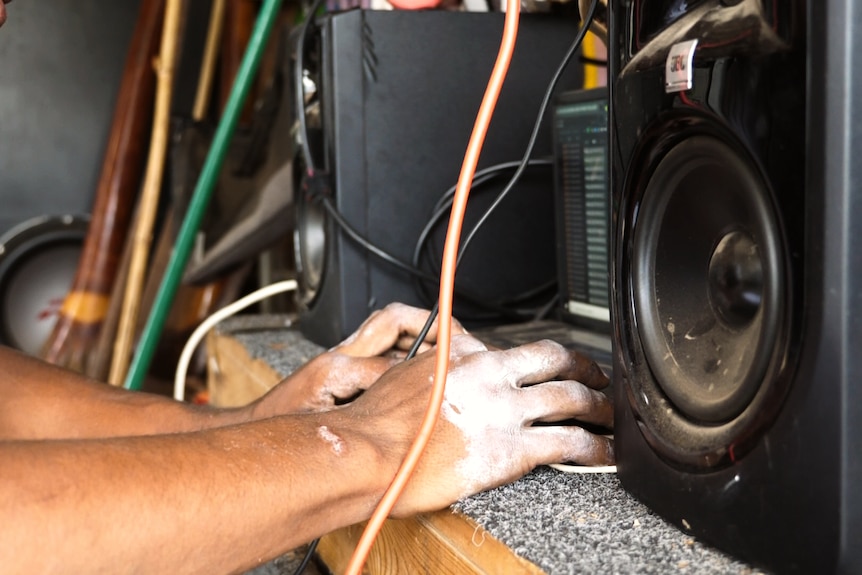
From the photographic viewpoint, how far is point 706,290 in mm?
521

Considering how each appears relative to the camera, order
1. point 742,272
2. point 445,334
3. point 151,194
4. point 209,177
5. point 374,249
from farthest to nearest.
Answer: point 151,194 < point 209,177 < point 374,249 < point 445,334 < point 742,272

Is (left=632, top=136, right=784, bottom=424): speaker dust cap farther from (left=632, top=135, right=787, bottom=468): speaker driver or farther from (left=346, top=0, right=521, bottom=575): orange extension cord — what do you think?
(left=346, top=0, right=521, bottom=575): orange extension cord

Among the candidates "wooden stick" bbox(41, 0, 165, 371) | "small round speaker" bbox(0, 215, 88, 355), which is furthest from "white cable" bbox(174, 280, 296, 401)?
"small round speaker" bbox(0, 215, 88, 355)

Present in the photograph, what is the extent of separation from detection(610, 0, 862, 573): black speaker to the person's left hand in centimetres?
23

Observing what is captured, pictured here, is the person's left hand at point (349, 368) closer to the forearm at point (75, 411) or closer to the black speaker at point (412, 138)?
the forearm at point (75, 411)

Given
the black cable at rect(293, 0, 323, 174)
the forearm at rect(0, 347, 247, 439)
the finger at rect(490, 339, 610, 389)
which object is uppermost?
the black cable at rect(293, 0, 323, 174)

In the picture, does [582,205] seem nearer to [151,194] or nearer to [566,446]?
[566,446]

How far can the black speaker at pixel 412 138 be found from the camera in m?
1.05

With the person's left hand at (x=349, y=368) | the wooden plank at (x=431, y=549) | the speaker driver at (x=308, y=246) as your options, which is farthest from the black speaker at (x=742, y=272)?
the speaker driver at (x=308, y=246)

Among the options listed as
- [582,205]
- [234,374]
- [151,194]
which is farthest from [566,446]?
[151,194]

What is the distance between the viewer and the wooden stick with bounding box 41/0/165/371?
7.77 feet

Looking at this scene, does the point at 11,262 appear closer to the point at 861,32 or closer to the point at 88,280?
the point at 88,280

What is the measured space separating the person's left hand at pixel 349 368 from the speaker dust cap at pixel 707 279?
22 cm

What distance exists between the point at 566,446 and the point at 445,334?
124mm
